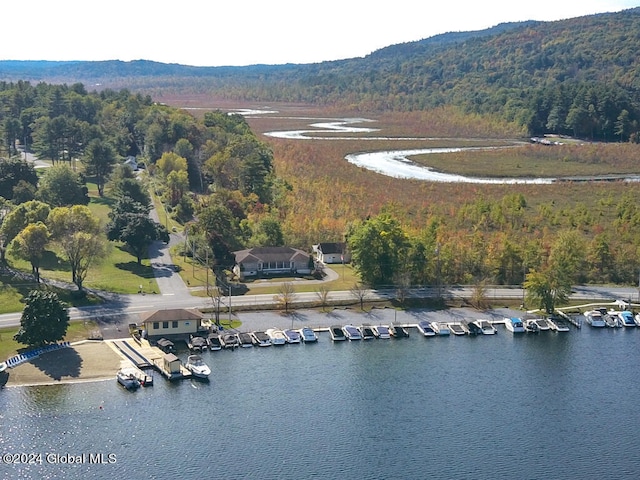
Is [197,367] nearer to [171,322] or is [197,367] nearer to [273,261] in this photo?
[171,322]

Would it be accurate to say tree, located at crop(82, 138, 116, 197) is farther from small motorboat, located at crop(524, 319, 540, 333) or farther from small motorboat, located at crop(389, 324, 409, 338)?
small motorboat, located at crop(524, 319, 540, 333)

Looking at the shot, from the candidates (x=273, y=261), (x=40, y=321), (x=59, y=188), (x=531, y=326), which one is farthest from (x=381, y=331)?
(x=59, y=188)

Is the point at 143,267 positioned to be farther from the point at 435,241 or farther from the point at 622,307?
the point at 622,307

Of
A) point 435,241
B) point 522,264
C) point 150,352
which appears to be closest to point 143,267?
point 150,352

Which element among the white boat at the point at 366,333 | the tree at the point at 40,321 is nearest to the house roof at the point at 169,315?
the tree at the point at 40,321

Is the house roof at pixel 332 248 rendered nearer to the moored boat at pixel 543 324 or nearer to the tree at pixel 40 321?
the moored boat at pixel 543 324

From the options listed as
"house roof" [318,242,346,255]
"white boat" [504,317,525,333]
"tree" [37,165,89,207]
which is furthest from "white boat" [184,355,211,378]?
"tree" [37,165,89,207]
